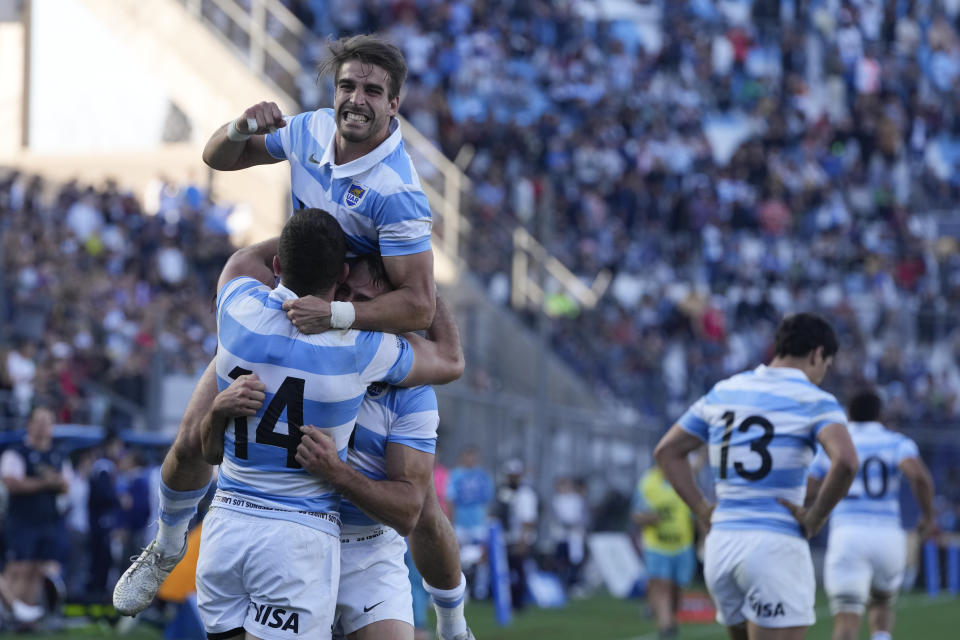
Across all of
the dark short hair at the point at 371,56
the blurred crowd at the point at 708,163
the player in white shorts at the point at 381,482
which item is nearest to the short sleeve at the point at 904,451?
the player in white shorts at the point at 381,482

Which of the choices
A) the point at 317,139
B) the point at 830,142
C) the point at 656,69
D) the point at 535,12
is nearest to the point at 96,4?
the point at 535,12

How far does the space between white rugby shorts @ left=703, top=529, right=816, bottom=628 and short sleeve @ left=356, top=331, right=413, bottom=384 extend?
2.39 metres

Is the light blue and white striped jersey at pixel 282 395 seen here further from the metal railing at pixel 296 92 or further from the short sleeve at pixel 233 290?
the metal railing at pixel 296 92

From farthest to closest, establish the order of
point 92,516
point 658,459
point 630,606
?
point 630,606, point 92,516, point 658,459

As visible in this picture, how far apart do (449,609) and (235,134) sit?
7.21ft

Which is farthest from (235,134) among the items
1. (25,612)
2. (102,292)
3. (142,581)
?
(102,292)

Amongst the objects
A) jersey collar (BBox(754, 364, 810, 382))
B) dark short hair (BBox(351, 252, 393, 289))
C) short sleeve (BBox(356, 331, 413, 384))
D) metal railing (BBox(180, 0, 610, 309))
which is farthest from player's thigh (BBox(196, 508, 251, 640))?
metal railing (BBox(180, 0, 610, 309))

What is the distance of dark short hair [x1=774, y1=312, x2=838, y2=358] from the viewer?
307 inches

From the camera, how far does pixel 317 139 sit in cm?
626

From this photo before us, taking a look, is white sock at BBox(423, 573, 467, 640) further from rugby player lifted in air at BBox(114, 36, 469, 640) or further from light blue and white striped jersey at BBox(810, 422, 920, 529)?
light blue and white striped jersey at BBox(810, 422, 920, 529)

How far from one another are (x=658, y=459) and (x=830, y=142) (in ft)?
87.3

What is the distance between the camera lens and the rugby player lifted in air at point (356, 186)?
237 inches

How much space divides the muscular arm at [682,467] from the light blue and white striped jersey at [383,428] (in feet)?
7.04

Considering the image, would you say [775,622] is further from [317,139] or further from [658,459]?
[317,139]
